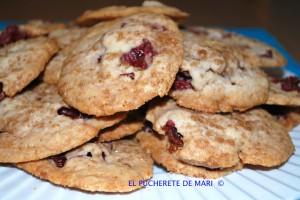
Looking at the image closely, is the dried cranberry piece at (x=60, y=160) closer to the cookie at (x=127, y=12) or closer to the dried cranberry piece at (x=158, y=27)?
the dried cranberry piece at (x=158, y=27)

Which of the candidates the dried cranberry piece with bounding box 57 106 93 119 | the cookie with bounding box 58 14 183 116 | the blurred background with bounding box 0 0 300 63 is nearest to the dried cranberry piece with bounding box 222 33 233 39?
the cookie with bounding box 58 14 183 116

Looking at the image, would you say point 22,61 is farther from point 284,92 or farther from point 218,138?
point 284,92

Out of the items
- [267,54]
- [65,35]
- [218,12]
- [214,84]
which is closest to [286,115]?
[267,54]

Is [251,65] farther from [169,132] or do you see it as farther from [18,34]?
[18,34]

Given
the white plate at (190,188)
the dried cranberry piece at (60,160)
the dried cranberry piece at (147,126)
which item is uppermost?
the dried cranberry piece at (147,126)

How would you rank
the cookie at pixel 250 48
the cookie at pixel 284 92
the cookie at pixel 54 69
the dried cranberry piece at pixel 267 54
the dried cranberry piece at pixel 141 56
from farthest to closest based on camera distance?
the dried cranberry piece at pixel 267 54 → the cookie at pixel 250 48 → the cookie at pixel 54 69 → the cookie at pixel 284 92 → the dried cranberry piece at pixel 141 56

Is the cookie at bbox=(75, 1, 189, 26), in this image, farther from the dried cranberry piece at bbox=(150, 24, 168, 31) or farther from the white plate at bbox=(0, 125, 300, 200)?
the white plate at bbox=(0, 125, 300, 200)

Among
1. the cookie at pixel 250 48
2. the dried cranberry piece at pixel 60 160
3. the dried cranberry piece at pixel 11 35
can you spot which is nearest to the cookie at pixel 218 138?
the dried cranberry piece at pixel 60 160
